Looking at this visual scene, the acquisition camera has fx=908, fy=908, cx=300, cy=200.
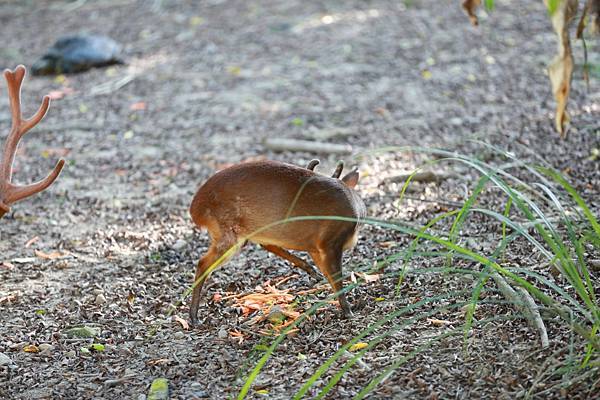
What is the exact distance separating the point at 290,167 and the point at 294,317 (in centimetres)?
58

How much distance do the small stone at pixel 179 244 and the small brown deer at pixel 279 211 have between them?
37.9 inches

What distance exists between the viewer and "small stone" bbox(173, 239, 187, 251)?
4.43 m

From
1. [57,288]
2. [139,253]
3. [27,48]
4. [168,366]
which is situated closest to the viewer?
[168,366]

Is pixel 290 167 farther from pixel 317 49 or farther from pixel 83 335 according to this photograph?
pixel 317 49

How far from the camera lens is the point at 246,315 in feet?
11.9

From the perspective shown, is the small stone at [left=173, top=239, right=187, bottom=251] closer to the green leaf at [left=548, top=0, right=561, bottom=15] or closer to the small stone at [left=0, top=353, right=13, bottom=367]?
the small stone at [left=0, top=353, right=13, bottom=367]

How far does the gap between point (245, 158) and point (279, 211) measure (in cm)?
253

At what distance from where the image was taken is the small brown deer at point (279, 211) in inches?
133

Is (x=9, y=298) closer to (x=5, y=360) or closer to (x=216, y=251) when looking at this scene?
(x=5, y=360)

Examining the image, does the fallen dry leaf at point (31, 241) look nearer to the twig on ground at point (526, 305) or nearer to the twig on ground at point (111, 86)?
the twig on ground at point (526, 305)

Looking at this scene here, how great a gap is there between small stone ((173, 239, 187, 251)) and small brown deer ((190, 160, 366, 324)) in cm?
96

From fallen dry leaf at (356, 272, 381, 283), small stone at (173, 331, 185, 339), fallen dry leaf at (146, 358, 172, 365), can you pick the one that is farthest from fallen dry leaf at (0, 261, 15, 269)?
fallen dry leaf at (356, 272, 381, 283)

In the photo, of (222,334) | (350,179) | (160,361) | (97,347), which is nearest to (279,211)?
(350,179)

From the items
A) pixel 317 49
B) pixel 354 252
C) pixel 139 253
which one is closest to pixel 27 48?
pixel 317 49
